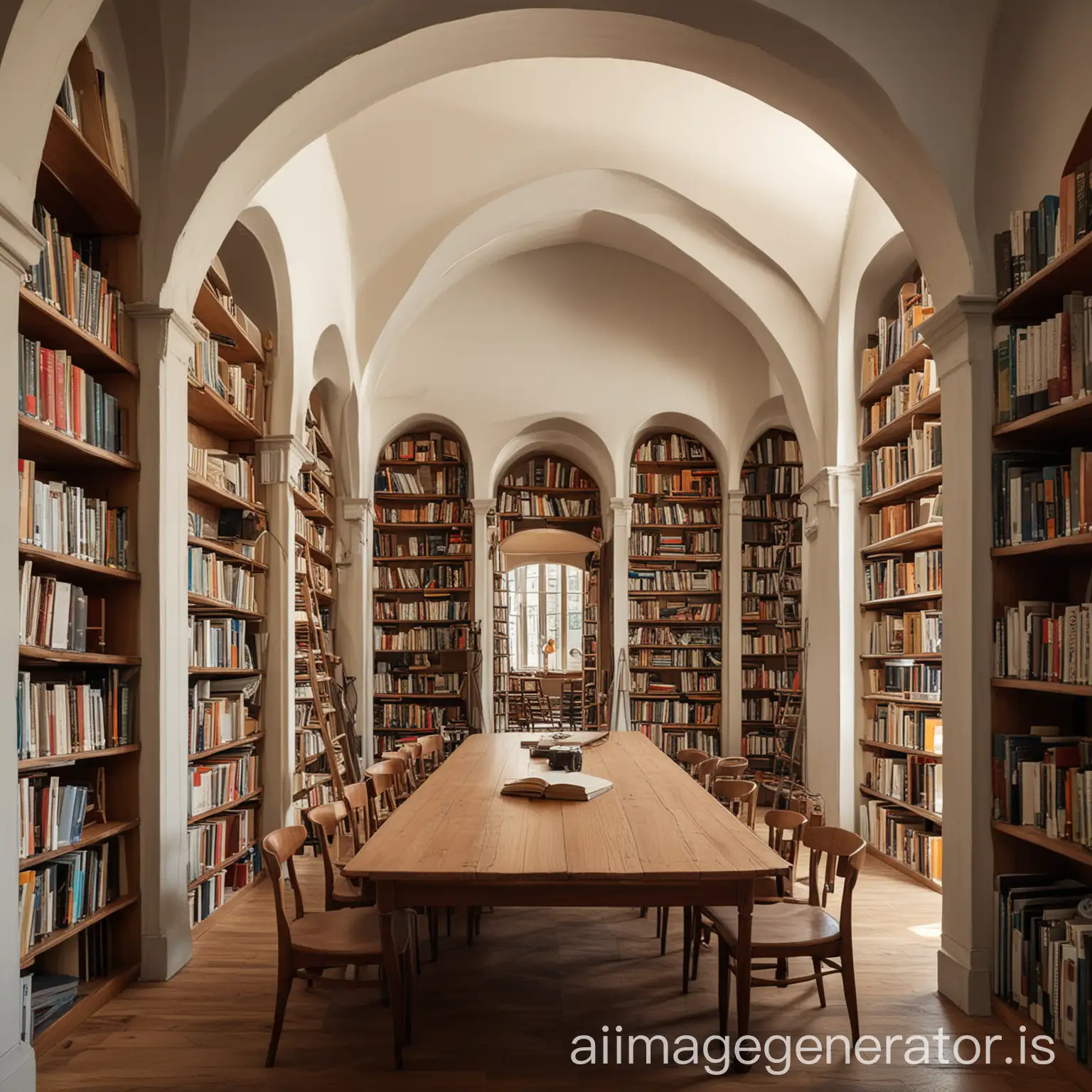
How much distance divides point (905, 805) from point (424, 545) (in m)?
6.01

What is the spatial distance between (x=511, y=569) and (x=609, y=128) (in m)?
6.44

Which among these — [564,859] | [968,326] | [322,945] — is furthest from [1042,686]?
[322,945]

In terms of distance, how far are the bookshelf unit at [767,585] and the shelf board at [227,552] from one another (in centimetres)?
569

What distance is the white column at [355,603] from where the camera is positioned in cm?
923

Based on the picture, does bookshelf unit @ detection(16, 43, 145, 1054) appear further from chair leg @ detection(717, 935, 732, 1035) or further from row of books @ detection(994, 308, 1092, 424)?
row of books @ detection(994, 308, 1092, 424)

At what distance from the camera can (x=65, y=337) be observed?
3629 mm

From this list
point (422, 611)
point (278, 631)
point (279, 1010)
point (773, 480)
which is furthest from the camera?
point (773, 480)

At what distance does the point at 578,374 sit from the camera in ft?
33.5

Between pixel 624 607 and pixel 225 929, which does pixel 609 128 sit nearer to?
pixel 624 607

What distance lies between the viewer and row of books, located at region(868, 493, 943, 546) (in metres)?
5.97

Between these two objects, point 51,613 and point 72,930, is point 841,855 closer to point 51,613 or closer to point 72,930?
point 72,930

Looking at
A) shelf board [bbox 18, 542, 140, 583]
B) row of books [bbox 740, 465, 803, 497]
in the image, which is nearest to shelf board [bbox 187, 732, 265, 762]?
shelf board [bbox 18, 542, 140, 583]

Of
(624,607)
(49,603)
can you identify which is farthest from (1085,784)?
(624,607)

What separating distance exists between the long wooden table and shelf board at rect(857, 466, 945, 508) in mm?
2832
